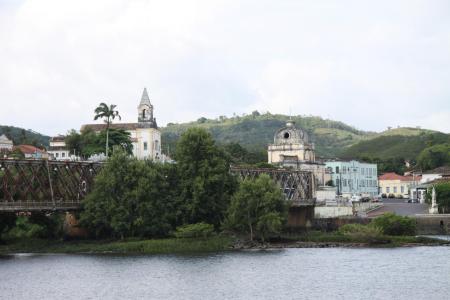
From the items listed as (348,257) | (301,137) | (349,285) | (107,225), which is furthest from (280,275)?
(301,137)

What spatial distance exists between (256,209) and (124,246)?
1454 centimetres

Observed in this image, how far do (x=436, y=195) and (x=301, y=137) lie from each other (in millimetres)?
41390

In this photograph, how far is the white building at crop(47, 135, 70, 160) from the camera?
172425 millimetres

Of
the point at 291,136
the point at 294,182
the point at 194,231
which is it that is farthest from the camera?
the point at 291,136

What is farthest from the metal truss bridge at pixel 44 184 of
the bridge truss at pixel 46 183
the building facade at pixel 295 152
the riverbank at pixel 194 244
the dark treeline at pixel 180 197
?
→ the building facade at pixel 295 152

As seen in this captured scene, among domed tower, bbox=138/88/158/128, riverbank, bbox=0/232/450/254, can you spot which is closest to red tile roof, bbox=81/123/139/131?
domed tower, bbox=138/88/158/128

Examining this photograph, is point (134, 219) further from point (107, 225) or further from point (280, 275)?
point (280, 275)

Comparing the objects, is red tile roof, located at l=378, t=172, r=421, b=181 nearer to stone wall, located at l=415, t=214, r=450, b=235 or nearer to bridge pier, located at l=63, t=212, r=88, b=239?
stone wall, located at l=415, t=214, r=450, b=235

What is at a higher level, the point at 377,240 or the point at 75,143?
A: the point at 75,143

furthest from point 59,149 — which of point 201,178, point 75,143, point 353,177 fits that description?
point 201,178

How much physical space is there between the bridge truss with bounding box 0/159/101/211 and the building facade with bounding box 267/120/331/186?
68.1m

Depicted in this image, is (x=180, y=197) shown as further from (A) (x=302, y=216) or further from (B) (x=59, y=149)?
A: (B) (x=59, y=149)

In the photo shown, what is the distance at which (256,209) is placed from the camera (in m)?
99.0

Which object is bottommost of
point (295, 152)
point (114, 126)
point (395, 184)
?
point (395, 184)
